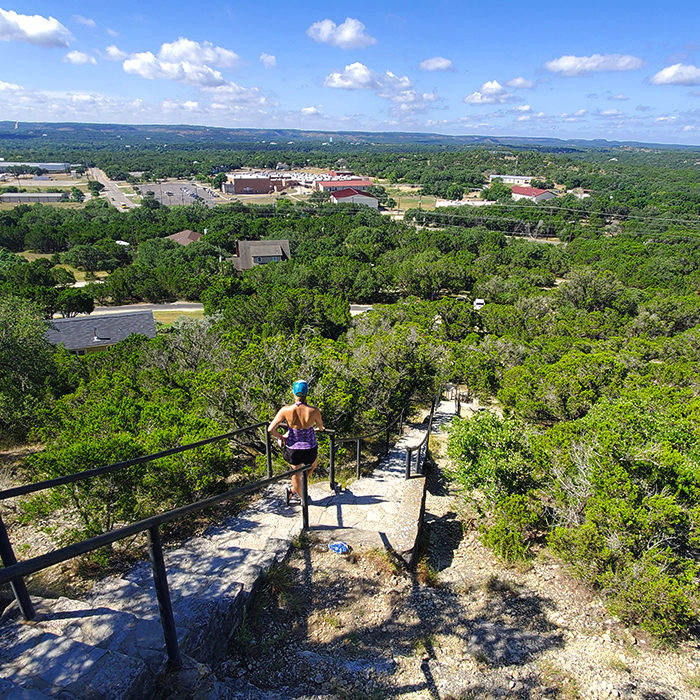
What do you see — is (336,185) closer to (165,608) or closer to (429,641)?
(429,641)

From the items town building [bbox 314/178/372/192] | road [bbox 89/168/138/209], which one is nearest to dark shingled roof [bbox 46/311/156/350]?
road [bbox 89/168/138/209]

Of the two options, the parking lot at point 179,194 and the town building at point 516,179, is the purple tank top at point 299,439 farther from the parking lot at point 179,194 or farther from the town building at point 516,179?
the town building at point 516,179

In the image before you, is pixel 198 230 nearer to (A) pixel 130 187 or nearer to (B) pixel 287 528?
(B) pixel 287 528

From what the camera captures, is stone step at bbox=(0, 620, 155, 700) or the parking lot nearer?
stone step at bbox=(0, 620, 155, 700)

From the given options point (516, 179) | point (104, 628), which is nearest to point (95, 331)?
point (104, 628)

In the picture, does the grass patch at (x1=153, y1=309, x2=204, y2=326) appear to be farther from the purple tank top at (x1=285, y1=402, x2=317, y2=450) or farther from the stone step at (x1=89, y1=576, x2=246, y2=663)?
the stone step at (x1=89, y1=576, x2=246, y2=663)
